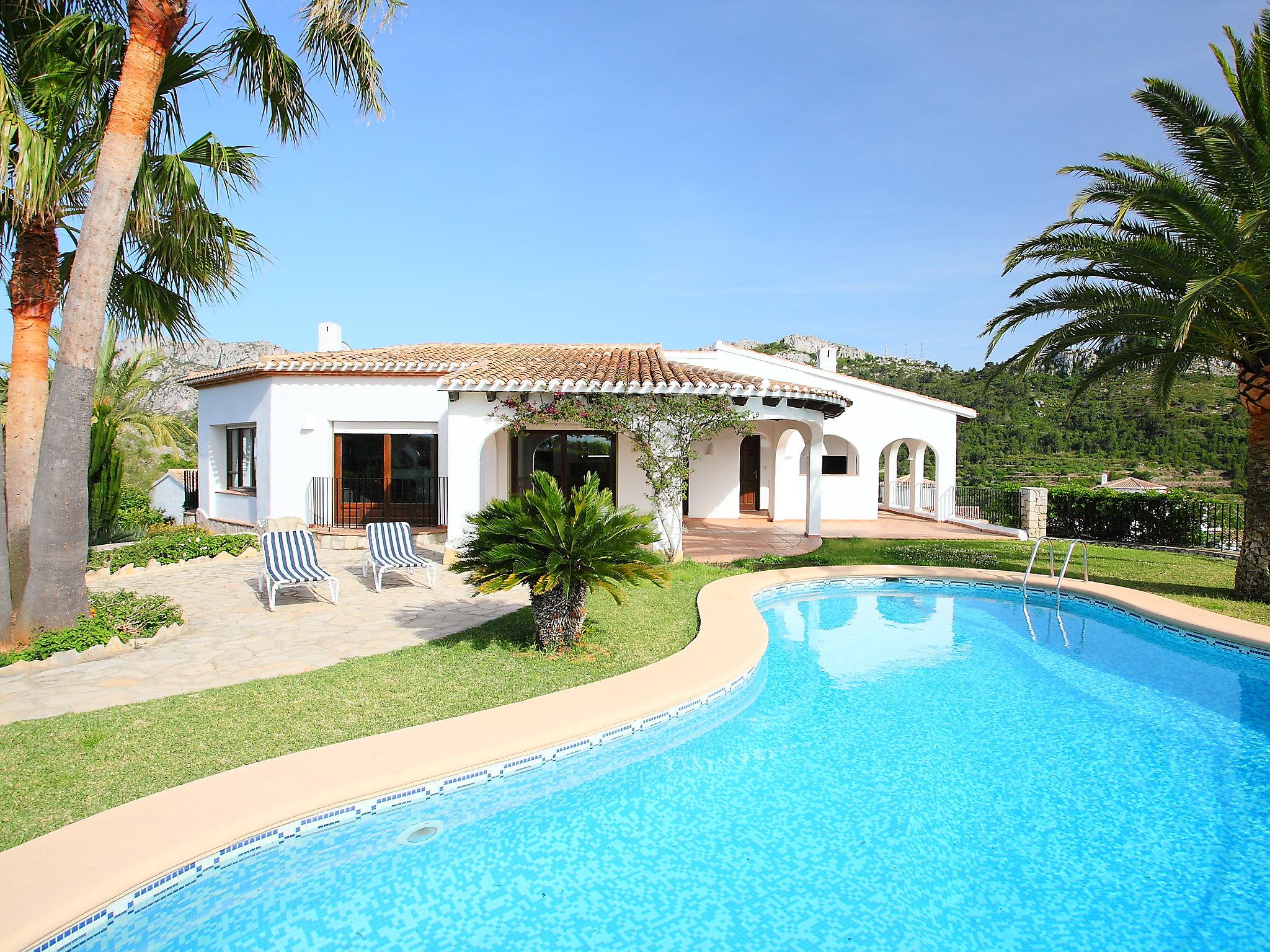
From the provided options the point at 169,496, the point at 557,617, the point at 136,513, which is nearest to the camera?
the point at 557,617

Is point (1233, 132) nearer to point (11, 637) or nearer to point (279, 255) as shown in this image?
point (279, 255)

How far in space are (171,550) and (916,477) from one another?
23.6 meters

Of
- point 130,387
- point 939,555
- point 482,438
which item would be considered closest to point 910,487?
point 939,555

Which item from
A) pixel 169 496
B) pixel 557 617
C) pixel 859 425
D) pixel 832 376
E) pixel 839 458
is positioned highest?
pixel 832 376

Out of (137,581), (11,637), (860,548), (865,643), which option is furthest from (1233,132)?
(137,581)

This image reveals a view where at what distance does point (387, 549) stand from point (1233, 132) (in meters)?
14.7

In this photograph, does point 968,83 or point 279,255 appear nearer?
point 279,255

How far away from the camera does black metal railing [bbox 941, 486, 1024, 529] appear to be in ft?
77.8

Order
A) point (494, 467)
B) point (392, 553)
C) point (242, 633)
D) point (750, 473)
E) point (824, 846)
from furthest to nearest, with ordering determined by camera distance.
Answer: point (750, 473), point (494, 467), point (392, 553), point (242, 633), point (824, 846)

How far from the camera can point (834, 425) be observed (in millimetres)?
23141

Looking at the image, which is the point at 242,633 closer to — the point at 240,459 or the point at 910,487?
the point at 240,459

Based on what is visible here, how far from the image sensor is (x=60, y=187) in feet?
27.2

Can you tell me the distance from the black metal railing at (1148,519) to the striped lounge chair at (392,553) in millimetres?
19152

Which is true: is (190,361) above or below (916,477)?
above
